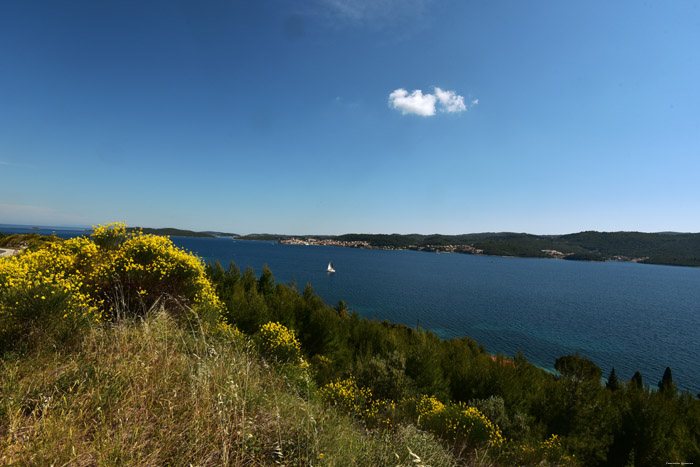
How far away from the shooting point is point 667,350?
37.4 meters

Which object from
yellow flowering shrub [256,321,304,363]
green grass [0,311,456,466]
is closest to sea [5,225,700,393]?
yellow flowering shrub [256,321,304,363]

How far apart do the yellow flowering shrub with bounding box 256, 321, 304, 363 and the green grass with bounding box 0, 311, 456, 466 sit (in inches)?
392

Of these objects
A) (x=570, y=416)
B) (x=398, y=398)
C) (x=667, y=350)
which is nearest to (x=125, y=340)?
(x=398, y=398)

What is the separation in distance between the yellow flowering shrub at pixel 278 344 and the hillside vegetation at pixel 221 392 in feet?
0.24

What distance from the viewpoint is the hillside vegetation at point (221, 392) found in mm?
2742

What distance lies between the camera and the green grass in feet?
7.84

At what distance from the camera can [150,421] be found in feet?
9.52

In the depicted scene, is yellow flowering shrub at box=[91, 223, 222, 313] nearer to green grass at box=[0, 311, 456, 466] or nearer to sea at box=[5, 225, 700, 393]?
green grass at box=[0, 311, 456, 466]

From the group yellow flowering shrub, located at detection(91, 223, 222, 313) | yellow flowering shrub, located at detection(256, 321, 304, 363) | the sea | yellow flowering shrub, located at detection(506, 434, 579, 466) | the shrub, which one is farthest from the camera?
the sea

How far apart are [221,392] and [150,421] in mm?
741

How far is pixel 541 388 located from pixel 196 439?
21.0m

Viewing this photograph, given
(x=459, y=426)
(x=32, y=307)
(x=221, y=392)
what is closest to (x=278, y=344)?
(x=459, y=426)

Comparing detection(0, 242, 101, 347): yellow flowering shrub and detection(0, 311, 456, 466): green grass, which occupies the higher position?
detection(0, 242, 101, 347): yellow flowering shrub

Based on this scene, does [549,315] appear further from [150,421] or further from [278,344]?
[150,421]
